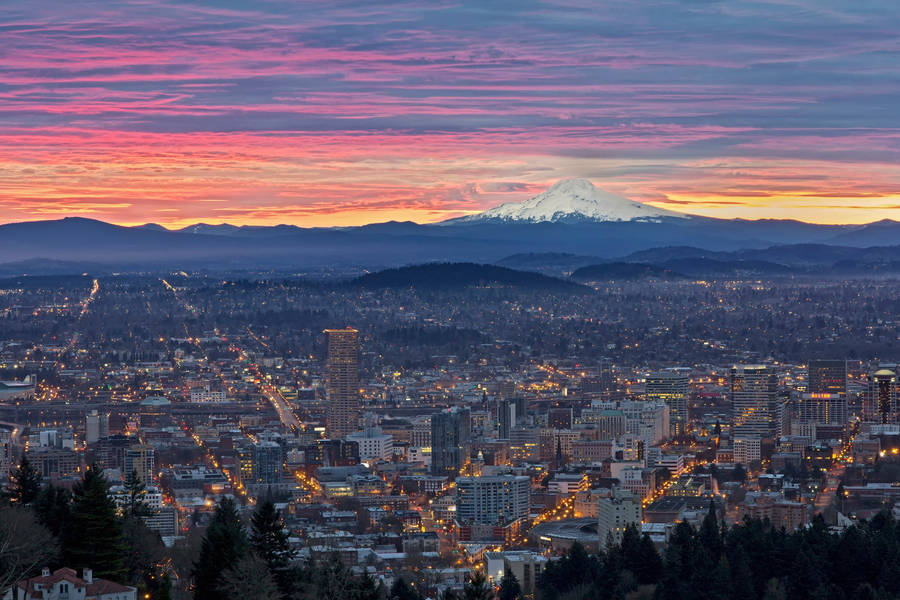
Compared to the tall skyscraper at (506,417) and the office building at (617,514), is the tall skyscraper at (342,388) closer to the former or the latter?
the tall skyscraper at (506,417)

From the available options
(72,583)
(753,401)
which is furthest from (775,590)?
(753,401)

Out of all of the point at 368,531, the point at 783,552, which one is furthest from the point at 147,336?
the point at 783,552

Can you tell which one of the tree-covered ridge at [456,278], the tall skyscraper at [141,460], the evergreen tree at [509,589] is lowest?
the evergreen tree at [509,589]

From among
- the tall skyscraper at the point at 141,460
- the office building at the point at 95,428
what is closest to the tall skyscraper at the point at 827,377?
the office building at the point at 95,428

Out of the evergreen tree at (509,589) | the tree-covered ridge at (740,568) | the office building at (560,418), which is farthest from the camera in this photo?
the office building at (560,418)

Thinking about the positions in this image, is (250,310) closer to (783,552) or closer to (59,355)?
(59,355)

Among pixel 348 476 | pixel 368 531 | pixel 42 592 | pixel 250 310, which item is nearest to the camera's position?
pixel 42 592

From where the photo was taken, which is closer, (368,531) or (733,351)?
(368,531)
